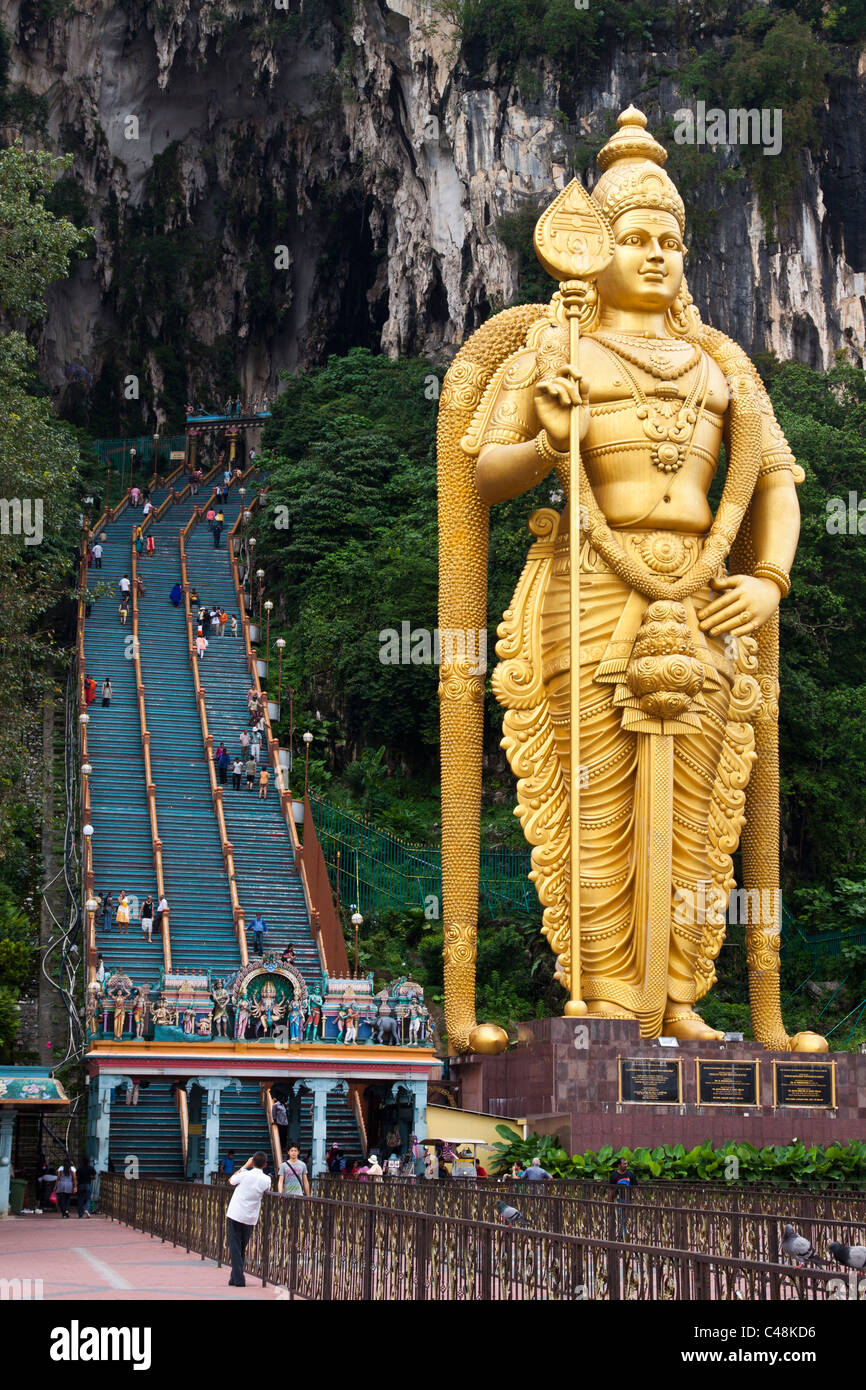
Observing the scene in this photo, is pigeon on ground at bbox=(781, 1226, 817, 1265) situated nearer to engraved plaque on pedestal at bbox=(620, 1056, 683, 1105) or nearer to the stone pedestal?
the stone pedestal

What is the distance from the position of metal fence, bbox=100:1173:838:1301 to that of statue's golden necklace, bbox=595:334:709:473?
887 centimetres

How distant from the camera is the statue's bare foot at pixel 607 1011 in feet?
52.9

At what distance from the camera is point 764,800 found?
18688 mm

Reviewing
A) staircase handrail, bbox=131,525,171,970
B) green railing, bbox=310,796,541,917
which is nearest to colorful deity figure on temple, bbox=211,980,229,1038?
staircase handrail, bbox=131,525,171,970

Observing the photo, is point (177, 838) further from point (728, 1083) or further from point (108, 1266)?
point (108, 1266)

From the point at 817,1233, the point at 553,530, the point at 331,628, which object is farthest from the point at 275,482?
the point at 817,1233

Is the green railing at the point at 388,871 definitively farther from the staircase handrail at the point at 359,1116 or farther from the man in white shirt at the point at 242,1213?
the man in white shirt at the point at 242,1213

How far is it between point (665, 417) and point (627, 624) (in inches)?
83.1

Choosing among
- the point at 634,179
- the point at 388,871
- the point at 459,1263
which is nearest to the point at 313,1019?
the point at 388,871

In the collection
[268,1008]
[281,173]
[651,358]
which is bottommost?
[268,1008]

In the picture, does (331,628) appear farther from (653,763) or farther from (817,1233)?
(817,1233)

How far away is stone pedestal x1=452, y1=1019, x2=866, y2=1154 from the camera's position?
15.2 meters

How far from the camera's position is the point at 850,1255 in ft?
24.3
